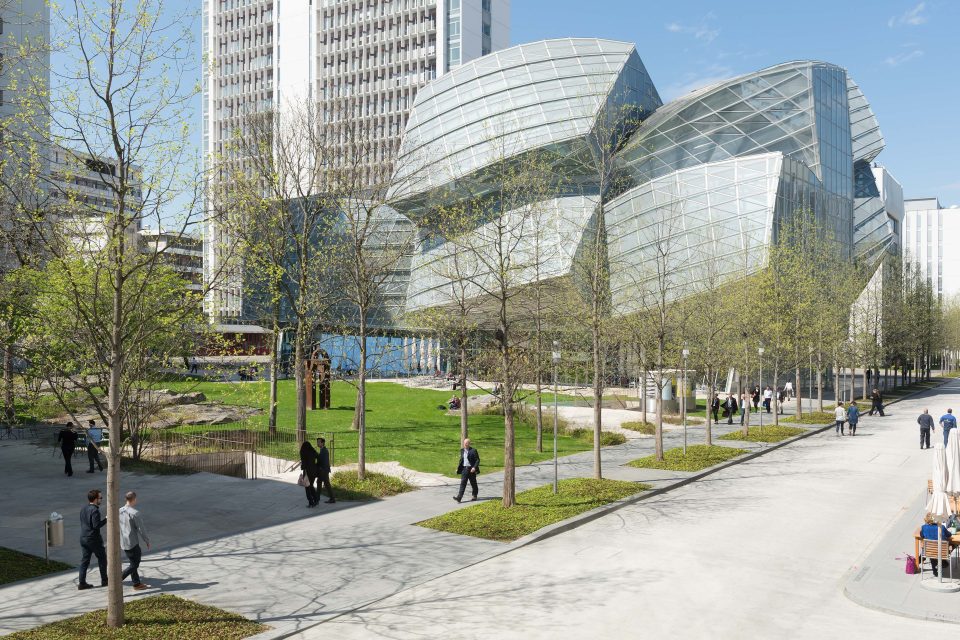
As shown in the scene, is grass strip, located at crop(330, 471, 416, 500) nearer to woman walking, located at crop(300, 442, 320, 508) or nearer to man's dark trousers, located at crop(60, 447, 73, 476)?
woman walking, located at crop(300, 442, 320, 508)

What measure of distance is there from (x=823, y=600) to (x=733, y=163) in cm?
5035

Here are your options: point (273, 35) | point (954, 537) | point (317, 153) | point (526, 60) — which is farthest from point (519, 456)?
point (273, 35)

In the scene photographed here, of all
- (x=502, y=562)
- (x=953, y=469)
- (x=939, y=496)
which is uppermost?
(x=953, y=469)

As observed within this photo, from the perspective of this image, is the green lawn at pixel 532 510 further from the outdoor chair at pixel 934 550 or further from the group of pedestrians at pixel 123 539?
the outdoor chair at pixel 934 550

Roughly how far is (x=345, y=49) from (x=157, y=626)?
10654cm

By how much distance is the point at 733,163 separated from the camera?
56438 millimetres

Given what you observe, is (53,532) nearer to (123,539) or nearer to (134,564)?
(123,539)

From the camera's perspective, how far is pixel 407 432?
31.4 metres

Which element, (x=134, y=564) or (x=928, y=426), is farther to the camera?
(x=928, y=426)

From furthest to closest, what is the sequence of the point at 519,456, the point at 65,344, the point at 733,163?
the point at 733,163 < the point at 519,456 < the point at 65,344

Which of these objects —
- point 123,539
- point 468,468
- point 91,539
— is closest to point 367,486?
point 468,468

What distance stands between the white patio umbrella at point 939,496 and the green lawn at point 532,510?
7172mm

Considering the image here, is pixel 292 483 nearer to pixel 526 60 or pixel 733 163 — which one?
pixel 733 163

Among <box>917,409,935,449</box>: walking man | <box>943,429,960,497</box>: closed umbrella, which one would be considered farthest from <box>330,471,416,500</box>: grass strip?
<box>917,409,935,449</box>: walking man
